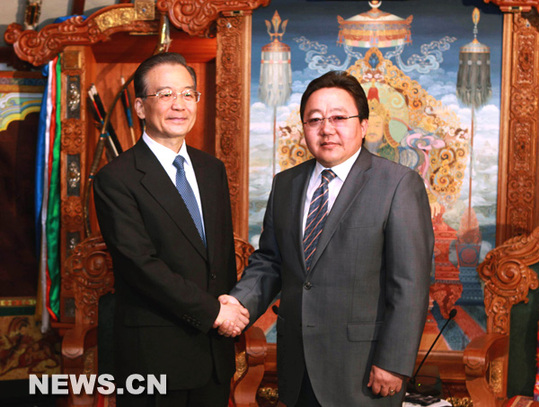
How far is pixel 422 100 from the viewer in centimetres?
336

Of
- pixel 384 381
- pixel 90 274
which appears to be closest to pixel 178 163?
pixel 384 381

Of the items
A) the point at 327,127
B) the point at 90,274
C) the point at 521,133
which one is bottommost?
the point at 90,274

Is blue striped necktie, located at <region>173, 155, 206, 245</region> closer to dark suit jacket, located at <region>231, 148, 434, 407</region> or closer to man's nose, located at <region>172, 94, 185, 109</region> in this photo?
man's nose, located at <region>172, 94, 185, 109</region>

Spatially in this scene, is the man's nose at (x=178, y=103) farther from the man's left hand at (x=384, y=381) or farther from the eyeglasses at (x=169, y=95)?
the man's left hand at (x=384, y=381)

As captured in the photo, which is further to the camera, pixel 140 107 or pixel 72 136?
pixel 72 136

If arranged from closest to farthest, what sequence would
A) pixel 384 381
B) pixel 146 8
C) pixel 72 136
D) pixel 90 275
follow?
pixel 384 381, pixel 90 275, pixel 146 8, pixel 72 136

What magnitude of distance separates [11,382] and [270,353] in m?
1.84

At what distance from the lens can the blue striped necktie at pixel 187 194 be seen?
1.90m

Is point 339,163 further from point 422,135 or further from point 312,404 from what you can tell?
point 422,135

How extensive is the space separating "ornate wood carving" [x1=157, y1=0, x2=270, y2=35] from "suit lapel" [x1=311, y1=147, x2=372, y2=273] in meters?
1.91

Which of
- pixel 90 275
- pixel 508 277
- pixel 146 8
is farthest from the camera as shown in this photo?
pixel 146 8

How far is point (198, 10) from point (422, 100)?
1.36m

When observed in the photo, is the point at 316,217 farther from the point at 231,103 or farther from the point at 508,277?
the point at 231,103

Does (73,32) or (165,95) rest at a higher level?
(73,32)
